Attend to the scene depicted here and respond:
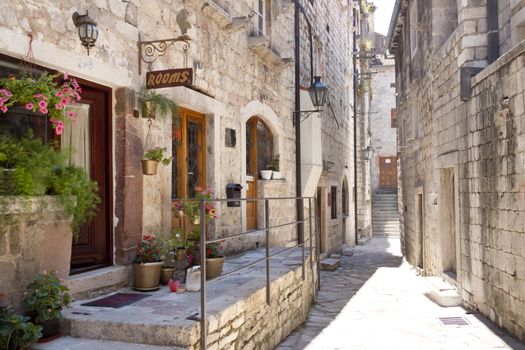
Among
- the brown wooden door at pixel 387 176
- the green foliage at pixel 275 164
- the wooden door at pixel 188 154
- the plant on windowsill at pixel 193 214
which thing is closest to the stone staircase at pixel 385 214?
the brown wooden door at pixel 387 176

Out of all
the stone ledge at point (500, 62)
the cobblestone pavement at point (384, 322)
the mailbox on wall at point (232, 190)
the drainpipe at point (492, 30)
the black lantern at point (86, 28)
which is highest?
the drainpipe at point (492, 30)

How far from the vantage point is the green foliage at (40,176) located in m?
3.39

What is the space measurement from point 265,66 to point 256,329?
508cm

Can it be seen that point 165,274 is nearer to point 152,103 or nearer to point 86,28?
point 152,103

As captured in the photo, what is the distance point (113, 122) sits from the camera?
4816 millimetres

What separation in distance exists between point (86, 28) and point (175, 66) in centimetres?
164

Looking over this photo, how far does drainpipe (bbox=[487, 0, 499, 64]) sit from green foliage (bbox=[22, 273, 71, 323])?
6.36 meters

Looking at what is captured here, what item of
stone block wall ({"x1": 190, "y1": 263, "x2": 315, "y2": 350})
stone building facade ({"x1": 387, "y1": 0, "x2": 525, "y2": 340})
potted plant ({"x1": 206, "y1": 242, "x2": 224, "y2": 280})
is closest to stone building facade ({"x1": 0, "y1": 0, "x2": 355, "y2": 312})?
potted plant ({"x1": 206, "y1": 242, "x2": 224, "y2": 280})

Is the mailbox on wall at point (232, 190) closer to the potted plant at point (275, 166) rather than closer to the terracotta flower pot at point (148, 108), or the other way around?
the potted plant at point (275, 166)

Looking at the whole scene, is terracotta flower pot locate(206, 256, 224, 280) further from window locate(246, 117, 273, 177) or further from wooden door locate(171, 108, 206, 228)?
window locate(246, 117, 273, 177)

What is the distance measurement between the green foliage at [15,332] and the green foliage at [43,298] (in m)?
0.22

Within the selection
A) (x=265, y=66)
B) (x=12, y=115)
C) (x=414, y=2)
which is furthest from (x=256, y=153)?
(x=414, y=2)

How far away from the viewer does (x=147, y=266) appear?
4.67 metres

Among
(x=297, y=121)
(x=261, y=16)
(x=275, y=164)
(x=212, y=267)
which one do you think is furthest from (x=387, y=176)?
(x=212, y=267)
